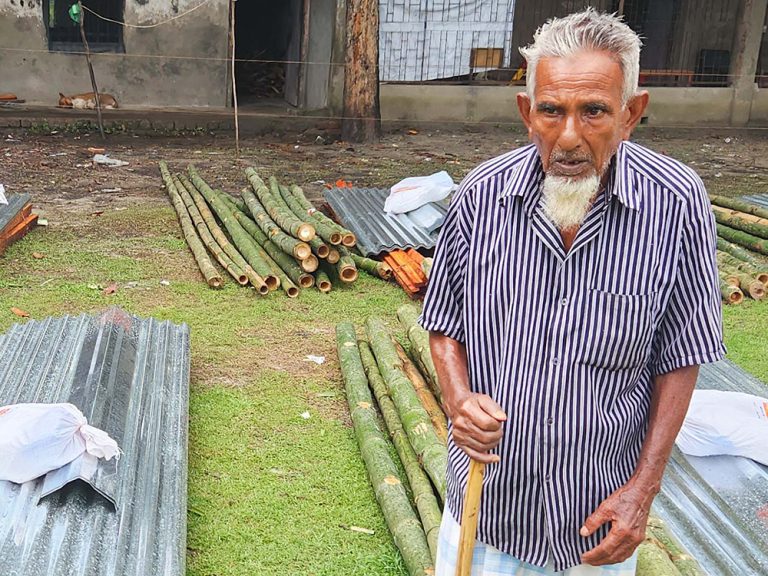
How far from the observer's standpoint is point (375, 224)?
835 centimetres

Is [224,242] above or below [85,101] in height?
below

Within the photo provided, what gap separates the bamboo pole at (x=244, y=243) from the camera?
282 inches

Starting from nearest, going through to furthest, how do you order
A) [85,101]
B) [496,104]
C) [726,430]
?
[726,430] → [85,101] → [496,104]

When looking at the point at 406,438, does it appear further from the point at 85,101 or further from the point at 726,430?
the point at 85,101

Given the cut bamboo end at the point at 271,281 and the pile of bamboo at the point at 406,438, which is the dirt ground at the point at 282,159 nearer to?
the cut bamboo end at the point at 271,281

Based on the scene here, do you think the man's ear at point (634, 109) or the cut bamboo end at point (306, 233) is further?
the cut bamboo end at point (306, 233)

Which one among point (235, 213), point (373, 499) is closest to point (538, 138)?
point (373, 499)

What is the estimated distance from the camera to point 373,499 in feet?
14.3

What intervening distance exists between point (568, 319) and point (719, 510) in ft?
7.66

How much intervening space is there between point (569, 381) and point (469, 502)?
14.8 inches

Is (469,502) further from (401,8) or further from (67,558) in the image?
(401,8)

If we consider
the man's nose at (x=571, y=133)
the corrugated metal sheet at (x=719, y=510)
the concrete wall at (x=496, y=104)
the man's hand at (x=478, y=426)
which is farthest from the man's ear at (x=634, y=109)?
the concrete wall at (x=496, y=104)

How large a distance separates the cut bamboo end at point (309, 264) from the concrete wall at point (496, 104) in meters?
8.66

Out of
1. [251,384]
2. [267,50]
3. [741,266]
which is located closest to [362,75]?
[267,50]
